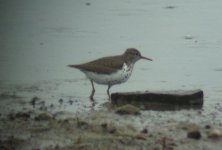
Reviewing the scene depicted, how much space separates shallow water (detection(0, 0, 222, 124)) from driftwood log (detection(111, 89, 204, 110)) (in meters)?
0.19

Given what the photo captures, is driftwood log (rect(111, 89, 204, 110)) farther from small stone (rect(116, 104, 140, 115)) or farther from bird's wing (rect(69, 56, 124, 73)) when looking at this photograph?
bird's wing (rect(69, 56, 124, 73))

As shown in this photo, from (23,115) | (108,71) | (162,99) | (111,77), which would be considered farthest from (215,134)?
(108,71)

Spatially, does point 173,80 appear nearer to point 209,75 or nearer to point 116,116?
point 209,75

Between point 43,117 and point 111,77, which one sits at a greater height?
point 43,117

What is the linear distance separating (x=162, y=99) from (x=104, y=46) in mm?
4248

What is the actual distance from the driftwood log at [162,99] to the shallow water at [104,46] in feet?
0.62

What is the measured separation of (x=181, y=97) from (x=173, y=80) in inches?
71.8

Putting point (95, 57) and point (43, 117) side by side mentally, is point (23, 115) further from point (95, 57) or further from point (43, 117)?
point (95, 57)

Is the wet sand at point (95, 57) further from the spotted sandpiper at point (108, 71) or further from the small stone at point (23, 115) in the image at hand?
the spotted sandpiper at point (108, 71)

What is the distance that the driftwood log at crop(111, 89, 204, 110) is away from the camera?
28.6 ft

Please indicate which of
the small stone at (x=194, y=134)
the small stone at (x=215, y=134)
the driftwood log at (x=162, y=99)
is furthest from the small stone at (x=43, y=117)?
the small stone at (x=215, y=134)

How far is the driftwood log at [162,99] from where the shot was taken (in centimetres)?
870

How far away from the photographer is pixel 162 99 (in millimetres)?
8766

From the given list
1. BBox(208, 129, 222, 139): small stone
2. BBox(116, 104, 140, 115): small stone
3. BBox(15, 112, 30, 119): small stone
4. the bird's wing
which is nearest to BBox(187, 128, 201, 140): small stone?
BBox(208, 129, 222, 139): small stone
